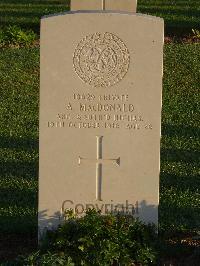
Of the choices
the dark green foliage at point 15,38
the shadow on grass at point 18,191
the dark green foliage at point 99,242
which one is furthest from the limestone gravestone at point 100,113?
the dark green foliage at point 15,38

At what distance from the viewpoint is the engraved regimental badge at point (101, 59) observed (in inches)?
212

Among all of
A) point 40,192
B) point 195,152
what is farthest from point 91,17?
point 195,152

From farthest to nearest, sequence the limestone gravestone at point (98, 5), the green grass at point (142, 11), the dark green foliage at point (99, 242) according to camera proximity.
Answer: the green grass at point (142, 11), the limestone gravestone at point (98, 5), the dark green foliage at point (99, 242)

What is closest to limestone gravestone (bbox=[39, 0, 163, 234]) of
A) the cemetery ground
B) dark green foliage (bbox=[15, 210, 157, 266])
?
dark green foliage (bbox=[15, 210, 157, 266])

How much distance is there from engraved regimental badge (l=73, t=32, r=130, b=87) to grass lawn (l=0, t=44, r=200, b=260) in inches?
57.0

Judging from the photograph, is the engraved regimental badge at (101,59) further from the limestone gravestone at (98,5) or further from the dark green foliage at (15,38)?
the dark green foliage at (15,38)

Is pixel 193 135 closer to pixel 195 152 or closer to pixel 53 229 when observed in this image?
pixel 195 152

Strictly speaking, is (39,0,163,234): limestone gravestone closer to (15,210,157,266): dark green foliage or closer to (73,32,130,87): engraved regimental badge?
(73,32,130,87): engraved regimental badge

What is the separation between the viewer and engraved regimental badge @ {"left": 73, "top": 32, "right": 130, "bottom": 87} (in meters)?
5.38

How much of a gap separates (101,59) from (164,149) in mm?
3250

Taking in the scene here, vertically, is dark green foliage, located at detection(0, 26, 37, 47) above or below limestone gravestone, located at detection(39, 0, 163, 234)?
above

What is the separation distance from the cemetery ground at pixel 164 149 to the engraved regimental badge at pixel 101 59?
1387 millimetres

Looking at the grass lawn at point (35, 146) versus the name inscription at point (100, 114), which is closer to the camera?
the name inscription at point (100, 114)

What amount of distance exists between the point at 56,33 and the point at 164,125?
14.0 ft
